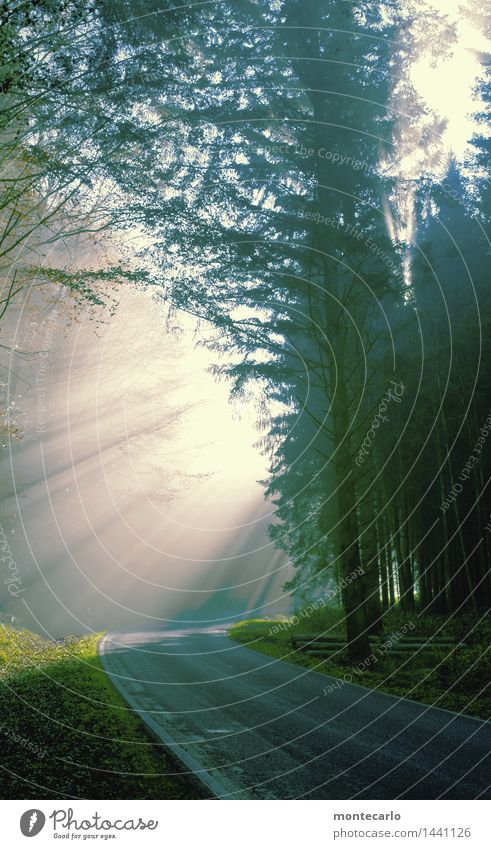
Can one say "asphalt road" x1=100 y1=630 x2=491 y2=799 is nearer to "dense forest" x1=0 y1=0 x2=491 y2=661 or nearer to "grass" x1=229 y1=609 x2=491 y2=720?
"grass" x1=229 y1=609 x2=491 y2=720

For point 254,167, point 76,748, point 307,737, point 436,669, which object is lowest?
point 436,669

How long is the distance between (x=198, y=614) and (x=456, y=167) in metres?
57.5

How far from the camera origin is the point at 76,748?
7367 mm

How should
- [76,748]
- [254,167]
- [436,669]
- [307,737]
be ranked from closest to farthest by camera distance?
[76,748] < [307,737] < [436,669] < [254,167]

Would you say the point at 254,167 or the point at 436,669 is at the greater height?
the point at 254,167

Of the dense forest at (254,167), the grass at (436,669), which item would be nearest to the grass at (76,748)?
the grass at (436,669)

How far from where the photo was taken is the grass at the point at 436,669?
1109cm

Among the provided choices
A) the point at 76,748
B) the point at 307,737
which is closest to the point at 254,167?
the point at 307,737

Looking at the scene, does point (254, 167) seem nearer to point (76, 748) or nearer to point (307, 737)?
point (307, 737)

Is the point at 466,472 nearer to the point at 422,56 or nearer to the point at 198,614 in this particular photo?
the point at 422,56

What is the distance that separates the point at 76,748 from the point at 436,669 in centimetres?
864

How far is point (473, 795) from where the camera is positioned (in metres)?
5.81

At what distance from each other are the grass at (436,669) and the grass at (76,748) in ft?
17.0
